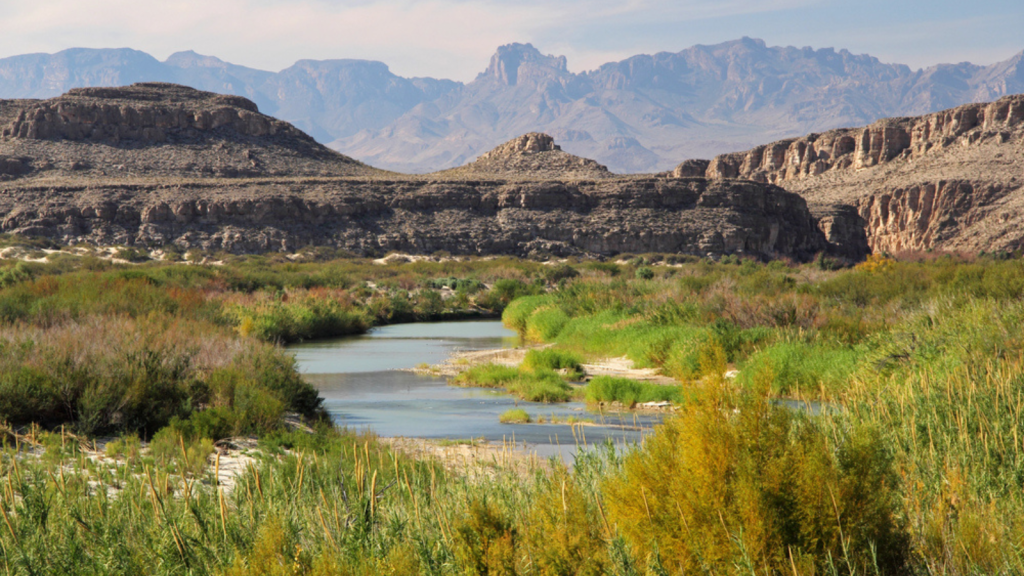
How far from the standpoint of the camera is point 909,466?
5895 millimetres

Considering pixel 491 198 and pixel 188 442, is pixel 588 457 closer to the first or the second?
pixel 188 442

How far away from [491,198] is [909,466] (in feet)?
216

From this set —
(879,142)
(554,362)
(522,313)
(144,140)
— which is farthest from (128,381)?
(879,142)

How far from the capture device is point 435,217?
6762 centimetres

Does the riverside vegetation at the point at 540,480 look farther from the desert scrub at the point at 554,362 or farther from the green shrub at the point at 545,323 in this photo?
the green shrub at the point at 545,323

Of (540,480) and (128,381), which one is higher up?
(540,480)

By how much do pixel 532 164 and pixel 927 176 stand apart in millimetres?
45893

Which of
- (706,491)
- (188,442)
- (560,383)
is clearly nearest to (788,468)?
(706,491)

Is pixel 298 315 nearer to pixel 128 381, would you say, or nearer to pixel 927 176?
pixel 128 381

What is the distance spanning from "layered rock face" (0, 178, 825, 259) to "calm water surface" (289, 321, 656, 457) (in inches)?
1401

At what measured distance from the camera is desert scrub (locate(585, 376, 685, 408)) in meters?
14.8

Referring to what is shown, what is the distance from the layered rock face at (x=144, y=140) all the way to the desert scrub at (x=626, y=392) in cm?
6360

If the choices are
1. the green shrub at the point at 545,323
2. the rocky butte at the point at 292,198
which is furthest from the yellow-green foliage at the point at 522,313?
the rocky butte at the point at 292,198

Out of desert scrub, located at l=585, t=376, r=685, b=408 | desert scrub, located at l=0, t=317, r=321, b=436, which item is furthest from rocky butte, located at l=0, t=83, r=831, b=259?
desert scrub, located at l=0, t=317, r=321, b=436
